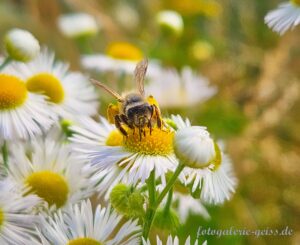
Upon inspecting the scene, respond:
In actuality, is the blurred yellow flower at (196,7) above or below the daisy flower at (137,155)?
above

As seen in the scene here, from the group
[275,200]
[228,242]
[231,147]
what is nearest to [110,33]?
[231,147]

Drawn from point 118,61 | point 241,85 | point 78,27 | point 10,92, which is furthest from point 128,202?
point 241,85

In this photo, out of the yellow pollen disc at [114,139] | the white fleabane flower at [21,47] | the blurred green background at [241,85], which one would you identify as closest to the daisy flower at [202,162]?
the yellow pollen disc at [114,139]

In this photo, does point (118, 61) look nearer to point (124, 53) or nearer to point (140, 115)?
point (124, 53)

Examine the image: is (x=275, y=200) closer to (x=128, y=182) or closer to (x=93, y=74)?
(x=93, y=74)

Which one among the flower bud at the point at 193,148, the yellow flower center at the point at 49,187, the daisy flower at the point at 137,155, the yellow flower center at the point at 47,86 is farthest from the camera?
the yellow flower center at the point at 47,86

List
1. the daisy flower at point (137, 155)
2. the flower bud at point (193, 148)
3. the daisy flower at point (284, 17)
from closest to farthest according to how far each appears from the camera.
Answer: the flower bud at point (193, 148) < the daisy flower at point (137, 155) < the daisy flower at point (284, 17)

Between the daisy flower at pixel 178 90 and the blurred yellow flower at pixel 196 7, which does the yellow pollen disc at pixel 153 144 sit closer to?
the daisy flower at pixel 178 90
